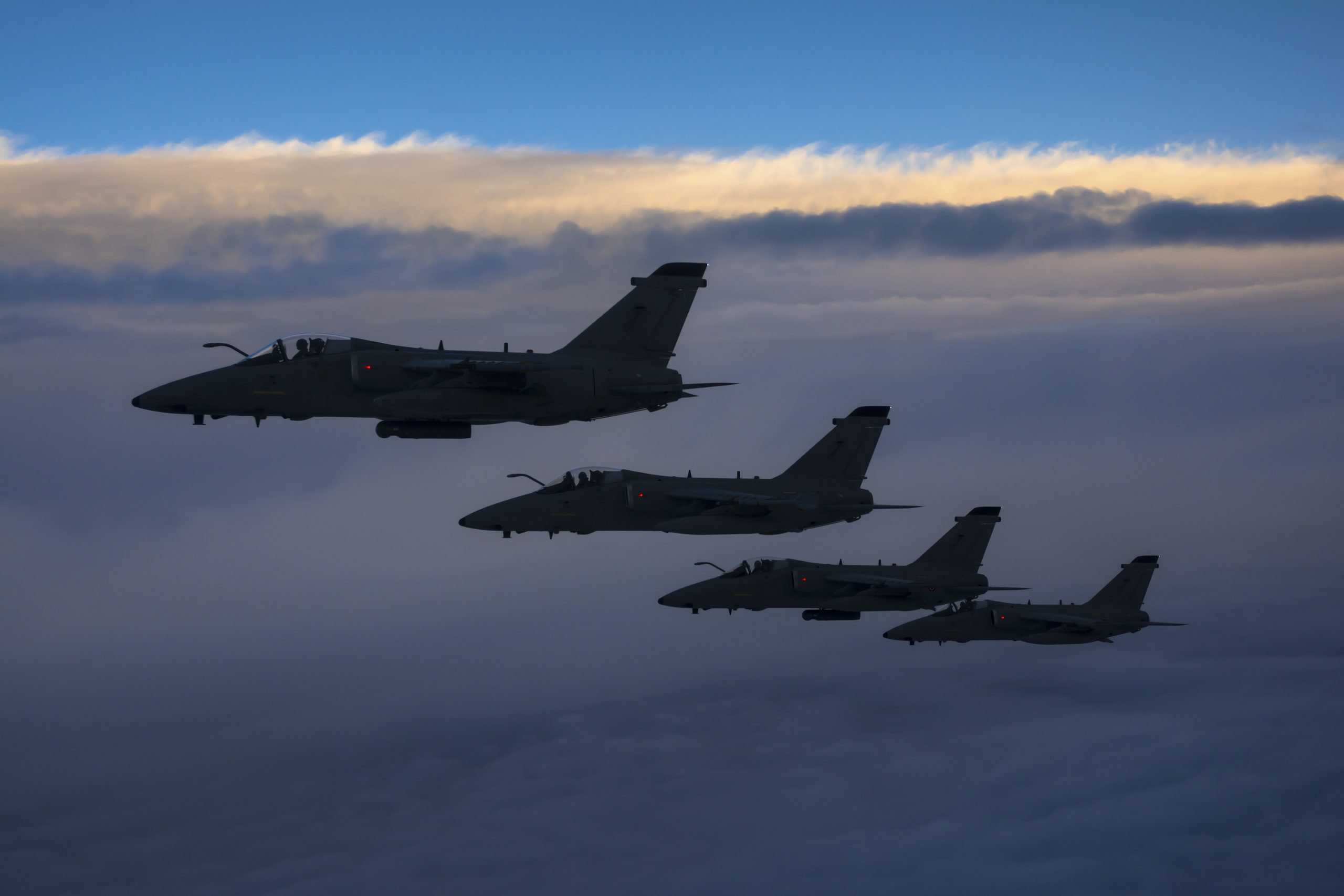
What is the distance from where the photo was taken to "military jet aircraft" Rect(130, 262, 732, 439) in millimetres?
46938

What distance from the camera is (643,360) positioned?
51.7m

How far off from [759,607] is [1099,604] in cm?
2470

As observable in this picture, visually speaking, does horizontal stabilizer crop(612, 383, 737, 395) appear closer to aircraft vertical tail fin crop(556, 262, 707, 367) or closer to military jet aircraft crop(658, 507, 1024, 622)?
aircraft vertical tail fin crop(556, 262, 707, 367)

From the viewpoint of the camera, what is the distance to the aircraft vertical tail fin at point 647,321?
5159cm

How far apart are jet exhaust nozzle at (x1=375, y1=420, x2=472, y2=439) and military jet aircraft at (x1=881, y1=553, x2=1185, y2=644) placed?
3033 cm

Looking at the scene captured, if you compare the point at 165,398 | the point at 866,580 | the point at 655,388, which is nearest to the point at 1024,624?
the point at 866,580

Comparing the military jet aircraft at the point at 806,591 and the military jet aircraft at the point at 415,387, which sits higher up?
the military jet aircraft at the point at 415,387

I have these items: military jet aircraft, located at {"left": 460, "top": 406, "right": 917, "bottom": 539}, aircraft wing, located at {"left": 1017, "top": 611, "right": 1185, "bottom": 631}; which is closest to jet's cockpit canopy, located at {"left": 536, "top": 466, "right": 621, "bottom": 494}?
military jet aircraft, located at {"left": 460, "top": 406, "right": 917, "bottom": 539}

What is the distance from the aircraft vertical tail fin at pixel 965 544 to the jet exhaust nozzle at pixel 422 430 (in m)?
27.5

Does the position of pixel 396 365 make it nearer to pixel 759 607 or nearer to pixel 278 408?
pixel 278 408

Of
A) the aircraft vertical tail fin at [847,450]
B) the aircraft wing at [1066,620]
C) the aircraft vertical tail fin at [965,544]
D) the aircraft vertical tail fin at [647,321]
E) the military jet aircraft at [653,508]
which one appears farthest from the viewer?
the aircraft wing at [1066,620]

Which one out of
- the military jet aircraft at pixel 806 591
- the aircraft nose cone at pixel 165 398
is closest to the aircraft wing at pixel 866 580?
the military jet aircraft at pixel 806 591

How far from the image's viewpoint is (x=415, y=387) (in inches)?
1889

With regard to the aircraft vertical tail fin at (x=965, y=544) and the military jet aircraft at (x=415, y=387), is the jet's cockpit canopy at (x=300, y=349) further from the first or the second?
the aircraft vertical tail fin at (x=965, y=544)
